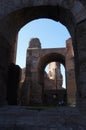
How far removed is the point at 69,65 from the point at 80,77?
48.2ft

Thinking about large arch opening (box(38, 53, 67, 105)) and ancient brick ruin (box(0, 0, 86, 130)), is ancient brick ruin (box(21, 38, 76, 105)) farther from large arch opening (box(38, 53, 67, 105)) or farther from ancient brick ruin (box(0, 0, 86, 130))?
ancient brick ruin (box(0, 0, 86, 130))

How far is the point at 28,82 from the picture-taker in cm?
1952

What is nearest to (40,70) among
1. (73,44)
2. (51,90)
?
(51,90)

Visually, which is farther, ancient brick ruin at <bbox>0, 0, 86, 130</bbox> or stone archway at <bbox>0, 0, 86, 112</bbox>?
stone archway at <bbox>0, 0, 86, 112</bbox>

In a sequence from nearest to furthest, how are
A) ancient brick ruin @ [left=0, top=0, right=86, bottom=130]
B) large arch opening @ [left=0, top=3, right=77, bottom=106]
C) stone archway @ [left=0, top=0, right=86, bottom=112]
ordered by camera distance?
ancient brick ruin @ [left=0, top=0, right=86, bottom=130] → stone archway @ [left=0, top=0, right=86, bottom=112] → large arch opening @ [left=0, top=3, right=77, bottom=106]

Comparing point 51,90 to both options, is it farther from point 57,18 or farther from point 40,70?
point 57,18

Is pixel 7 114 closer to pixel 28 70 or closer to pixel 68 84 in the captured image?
pixel 68 84

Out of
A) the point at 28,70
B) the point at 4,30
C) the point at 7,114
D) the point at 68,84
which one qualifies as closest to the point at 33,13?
the point at 4,30

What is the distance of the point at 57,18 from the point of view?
6.16 m

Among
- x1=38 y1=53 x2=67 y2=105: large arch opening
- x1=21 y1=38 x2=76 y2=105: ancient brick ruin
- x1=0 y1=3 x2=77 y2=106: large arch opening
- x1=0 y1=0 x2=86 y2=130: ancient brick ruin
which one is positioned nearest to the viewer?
x1=0 y1=0 x2=86 y2=130: ancient brick ruin

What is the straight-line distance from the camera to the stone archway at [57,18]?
449 centimetres

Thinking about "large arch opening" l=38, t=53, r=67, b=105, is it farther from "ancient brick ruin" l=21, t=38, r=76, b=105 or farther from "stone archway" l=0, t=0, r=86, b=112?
"stone archway" l=0, t=0, r=86, b=112

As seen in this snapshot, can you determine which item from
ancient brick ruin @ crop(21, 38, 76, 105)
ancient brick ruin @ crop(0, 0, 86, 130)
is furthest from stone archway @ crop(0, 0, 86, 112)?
ancient brick ruin @ crop(21, 38, 76, 105)

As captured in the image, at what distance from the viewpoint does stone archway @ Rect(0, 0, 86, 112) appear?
4486mm
